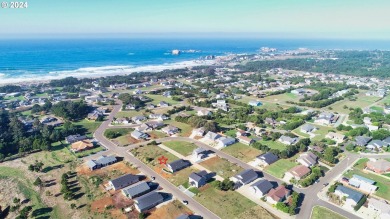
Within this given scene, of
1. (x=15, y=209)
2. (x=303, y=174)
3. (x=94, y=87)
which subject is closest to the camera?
(x=15, y=209)

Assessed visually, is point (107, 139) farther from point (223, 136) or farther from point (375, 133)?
point (375, 133)

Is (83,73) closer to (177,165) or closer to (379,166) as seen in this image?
(177,165)

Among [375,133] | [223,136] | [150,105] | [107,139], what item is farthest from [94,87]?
[375,133]

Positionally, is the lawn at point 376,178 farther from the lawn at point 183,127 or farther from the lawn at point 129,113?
the lawn at point 129,113

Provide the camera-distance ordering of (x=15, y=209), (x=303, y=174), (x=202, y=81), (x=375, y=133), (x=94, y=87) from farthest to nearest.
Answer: (x=202, y=81)
(x=94, y=87)
(x=375, y=133)
(x=303, y=174)
(x=15, y=209)

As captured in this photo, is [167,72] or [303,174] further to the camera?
[167,72]

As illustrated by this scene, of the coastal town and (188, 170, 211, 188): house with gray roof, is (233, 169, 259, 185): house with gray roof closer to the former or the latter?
the coastal town

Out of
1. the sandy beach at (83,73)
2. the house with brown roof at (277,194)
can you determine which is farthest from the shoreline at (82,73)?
the house with brown roof at (277,194)

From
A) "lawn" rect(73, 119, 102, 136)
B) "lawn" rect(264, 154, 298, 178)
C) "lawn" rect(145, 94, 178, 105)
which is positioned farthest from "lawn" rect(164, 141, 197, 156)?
"lawn" rect(145, 94, 178, 105)
